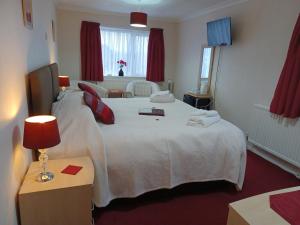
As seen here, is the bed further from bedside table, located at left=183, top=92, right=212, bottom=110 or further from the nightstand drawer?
bedside table, located at left=183, top=92, right=212, bottom=110

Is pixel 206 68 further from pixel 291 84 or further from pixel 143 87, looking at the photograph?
pixel 291 84

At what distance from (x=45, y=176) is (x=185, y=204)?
4.32 feet

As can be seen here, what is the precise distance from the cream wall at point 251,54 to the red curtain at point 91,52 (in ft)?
7.64

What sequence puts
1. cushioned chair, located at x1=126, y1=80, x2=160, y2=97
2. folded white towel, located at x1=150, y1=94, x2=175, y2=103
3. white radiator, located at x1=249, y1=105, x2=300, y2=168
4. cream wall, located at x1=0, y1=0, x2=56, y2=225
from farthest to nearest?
cushioned chair, located at x1=126, y1=80, x2=160, y2=97, folded white towel, located at x1=150, y1=94, x2=175, y2=103, white radiator, located at x1=249, y1=105, x2=300, y2=168, cream wall, located at x1=0, y1=0, x2=56, y2=225

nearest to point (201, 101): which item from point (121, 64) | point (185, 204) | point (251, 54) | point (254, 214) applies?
point (251, 54)

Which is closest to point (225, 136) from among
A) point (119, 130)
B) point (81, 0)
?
point (119, 130)

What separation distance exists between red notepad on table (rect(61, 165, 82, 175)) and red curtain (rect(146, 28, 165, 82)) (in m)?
4.24

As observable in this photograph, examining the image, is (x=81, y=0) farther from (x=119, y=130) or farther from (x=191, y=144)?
(x=191, y=144)

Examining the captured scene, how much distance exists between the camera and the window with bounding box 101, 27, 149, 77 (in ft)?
17.2

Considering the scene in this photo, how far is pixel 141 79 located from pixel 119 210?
4152 mm

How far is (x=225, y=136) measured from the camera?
7.32ft

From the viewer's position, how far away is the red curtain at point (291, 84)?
8.26 ft

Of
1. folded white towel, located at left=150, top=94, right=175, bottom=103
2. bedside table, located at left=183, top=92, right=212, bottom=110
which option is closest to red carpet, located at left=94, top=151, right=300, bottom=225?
folded white towel, located at left=150, top=94, right=175, bottom=103

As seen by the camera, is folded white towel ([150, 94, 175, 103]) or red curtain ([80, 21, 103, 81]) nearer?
folded white towel ([150, 94, 175, 103])
